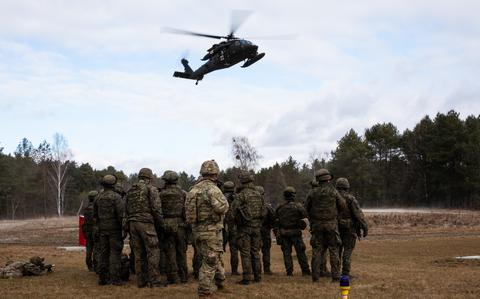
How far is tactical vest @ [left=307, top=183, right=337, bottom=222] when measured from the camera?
1244cm

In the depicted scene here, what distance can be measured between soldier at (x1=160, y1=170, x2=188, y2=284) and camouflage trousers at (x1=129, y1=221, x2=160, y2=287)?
0.57 meters

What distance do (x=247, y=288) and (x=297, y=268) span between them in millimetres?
5125

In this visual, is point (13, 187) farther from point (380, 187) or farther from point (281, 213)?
point (281, 213)

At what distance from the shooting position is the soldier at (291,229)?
14.2 m

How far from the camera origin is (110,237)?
12.5 m

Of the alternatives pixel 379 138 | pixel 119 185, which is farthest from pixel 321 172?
pixel 379 138

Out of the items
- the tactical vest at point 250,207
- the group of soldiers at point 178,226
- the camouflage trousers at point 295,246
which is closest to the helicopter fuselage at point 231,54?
the camouflage trousers at point 295,246

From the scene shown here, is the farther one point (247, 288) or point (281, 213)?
point (281, 213)

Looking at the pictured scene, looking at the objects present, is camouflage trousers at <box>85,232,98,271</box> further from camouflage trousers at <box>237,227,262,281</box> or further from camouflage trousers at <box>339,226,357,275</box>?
camouflage trousers at <box>339,226,357,275</box>

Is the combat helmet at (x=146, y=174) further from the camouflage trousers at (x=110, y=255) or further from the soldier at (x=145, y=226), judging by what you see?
the camouflage trousers at (x=110, y=255)

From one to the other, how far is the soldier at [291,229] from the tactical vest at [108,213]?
13.7 feet

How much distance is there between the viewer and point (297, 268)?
16.5m

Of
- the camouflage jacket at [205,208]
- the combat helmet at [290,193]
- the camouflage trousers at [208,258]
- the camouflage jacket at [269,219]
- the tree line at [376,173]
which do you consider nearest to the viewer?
the camouflage trousers at [208,258]

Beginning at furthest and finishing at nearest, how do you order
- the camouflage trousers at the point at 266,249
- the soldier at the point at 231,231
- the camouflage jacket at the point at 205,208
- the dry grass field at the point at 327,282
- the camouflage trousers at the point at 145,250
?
the camouflage trousers at the point at 266,249 < the soldier at the point at 231,231 < the camouflage trousers at the point at 145,250 < the dry grass field at the point at 327,282 < the camouflage jacket at the point at 205,208
